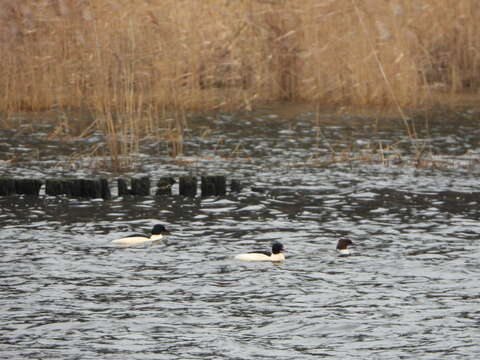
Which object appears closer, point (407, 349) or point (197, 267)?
point (407, 349)

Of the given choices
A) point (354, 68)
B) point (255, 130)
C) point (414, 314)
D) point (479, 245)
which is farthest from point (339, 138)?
point (414, 314)

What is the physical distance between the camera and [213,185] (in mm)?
14789

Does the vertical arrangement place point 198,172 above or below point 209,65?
below

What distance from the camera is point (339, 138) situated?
65.6ft

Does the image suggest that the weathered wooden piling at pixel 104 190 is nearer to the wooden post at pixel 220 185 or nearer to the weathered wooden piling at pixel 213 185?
the weathered wooden piling at pixel 213 185

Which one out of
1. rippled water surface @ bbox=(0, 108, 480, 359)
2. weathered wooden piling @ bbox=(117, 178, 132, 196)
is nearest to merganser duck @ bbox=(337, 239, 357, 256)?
rippled water surface @ bbox=(0, 108, 480, 359)

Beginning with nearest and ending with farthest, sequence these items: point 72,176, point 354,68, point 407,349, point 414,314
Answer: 1. point 407,349
2. point 414,314
3. point 72,176
4. point 354,68

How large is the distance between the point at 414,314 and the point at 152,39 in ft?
45.7

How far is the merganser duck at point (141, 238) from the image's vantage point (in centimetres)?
1181

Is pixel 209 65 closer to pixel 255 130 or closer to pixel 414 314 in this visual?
pixel 255 130

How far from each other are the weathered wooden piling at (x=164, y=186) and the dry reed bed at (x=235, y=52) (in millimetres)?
5288

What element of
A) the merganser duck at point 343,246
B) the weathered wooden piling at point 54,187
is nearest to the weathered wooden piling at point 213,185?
the weathered wooden piling at point 54,187

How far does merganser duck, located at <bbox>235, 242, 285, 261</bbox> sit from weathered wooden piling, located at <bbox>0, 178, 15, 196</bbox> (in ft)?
15.4

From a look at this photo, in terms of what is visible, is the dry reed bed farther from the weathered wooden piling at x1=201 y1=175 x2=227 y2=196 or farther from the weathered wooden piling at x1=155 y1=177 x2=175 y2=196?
the weathered wooden piling at x1=201 y1=175 x2=227 y2=196
